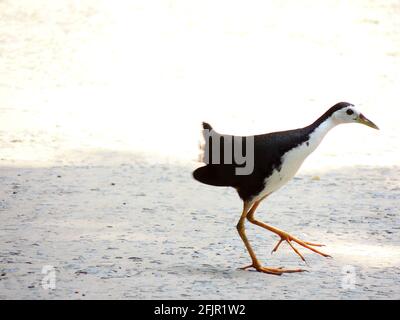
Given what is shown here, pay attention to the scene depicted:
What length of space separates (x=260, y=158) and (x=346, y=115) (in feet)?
2.24

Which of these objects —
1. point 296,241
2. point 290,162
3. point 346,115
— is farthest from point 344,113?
point 296,241

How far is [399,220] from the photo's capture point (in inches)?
330

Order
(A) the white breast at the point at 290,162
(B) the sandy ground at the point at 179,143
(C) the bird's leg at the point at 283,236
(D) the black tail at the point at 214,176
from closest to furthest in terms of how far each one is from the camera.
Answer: (A) the white breast at the point at 290,162
(D) the black tail at the point at 214,176
(B) the sandy ground at the point at 179,143
(C) the bird's leg at the point at 283,236

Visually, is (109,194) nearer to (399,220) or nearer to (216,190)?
(216,190)

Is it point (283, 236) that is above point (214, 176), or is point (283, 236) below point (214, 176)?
below

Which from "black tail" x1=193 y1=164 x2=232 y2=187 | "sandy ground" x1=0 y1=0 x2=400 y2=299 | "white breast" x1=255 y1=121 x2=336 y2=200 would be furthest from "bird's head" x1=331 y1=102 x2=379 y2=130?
"sandy ground" x1=0 y1=0 x2=400 y2=299

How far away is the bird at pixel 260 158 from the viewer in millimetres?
6613

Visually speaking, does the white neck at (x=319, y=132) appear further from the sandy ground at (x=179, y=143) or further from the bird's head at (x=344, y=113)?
the sandy ground at (x=179, y=143)

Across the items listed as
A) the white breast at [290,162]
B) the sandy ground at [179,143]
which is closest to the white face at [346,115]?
the white breast at [290,162]

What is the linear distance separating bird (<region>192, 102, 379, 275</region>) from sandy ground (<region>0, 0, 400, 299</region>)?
1.92 ft

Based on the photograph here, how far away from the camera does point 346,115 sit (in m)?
6.82

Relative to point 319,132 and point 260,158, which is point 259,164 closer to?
point 260,158

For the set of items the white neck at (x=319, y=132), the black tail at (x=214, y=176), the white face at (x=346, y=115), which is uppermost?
the white face at (x=346, y=115)

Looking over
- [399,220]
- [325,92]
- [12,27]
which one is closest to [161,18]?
[12,27]
